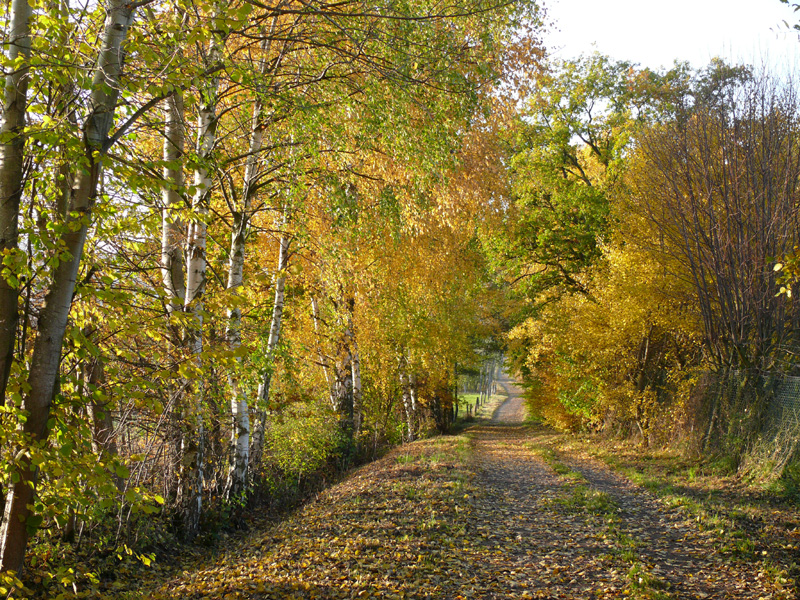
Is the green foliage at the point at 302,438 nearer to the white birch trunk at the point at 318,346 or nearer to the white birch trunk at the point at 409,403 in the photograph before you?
the white birch trunk at the point at 318,346

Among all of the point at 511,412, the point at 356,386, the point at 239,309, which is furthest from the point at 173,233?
the point at 511,412

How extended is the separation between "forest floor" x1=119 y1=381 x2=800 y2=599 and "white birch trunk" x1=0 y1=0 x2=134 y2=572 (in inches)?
88.6

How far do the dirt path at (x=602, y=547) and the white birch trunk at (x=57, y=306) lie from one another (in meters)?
4.17

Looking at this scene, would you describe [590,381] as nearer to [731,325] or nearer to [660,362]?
[660,362]

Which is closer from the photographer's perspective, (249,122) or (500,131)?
(249,122)

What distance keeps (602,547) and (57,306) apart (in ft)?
21.3

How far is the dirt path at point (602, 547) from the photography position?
218 inches

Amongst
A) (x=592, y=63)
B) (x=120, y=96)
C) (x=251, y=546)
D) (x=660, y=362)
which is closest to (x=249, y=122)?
(x=120, y=96)

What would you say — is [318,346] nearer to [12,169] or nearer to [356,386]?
[356,386]

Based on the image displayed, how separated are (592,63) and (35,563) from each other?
23.0 metres

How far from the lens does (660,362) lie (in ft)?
57.0

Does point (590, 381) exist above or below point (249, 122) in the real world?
below

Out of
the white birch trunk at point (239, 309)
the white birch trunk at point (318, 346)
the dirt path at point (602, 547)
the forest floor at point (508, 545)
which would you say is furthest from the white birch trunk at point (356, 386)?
the white birch trunk at point (239, 309)

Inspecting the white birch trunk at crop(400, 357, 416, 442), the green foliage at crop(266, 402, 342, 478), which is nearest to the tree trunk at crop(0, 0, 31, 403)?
the green foliage at crop(266, 402, 342, 478)
